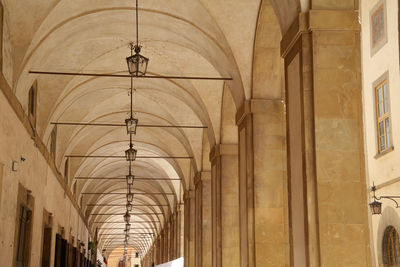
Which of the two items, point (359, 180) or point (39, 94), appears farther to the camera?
point (39, 94)

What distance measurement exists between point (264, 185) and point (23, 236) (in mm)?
6479

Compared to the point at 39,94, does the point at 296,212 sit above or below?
below

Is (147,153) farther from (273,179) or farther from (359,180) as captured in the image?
(359,180)

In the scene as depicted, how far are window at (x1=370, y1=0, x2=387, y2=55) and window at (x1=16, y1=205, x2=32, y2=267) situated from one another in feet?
37.4

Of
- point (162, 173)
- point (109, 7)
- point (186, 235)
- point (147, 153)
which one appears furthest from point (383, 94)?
point (162, 173)

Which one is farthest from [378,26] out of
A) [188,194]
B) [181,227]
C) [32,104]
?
[181,227]

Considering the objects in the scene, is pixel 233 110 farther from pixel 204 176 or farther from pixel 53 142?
pixel 53 142

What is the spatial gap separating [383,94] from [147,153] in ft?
53.7

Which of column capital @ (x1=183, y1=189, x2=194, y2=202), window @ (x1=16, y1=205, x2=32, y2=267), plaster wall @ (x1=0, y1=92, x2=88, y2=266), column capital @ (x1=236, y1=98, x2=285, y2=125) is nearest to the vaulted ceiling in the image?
column capital @ (x1=236, y1=98, x2=285, y2=125)

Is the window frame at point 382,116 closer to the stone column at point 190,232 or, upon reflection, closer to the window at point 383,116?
the window at point 383,116

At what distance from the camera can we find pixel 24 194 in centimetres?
1427

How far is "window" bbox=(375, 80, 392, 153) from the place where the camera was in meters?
17.9

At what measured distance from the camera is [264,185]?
41.7 ft

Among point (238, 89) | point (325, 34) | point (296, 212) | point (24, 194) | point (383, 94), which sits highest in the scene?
point (383, 94)
